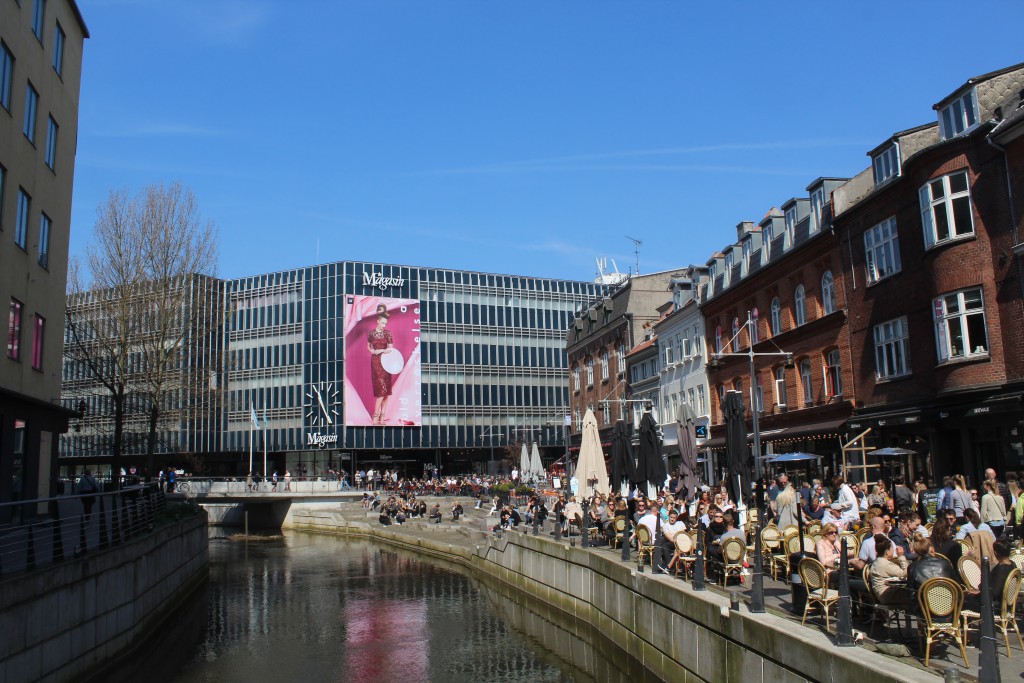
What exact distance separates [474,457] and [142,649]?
7533 centimetres

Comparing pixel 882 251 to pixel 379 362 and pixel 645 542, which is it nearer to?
pixel 645 542

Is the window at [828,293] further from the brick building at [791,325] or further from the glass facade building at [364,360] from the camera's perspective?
the glass facade building at [364,360]

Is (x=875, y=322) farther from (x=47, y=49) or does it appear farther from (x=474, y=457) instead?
(x=474, y=457)

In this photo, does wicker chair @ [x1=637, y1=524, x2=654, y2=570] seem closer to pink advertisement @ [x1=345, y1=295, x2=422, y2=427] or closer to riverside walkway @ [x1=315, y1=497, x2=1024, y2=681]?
riverside walkway @ [x1=315, y1=497, x2=1024, y2=681]

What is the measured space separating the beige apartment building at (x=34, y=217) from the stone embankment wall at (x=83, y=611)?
4090 millimetres

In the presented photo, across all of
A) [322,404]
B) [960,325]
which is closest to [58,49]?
[960,325]

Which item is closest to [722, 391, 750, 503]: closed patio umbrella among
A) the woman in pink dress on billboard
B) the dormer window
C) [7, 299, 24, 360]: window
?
[7, 299, 24, 360]: window

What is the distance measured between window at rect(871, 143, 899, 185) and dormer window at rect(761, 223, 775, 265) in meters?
7.95

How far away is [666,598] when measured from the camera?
15781mm

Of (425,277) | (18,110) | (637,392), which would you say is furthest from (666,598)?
(425,277)

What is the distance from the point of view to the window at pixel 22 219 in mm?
23578

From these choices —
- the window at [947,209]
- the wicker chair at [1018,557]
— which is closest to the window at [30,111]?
the wicker chair at [1018,557]

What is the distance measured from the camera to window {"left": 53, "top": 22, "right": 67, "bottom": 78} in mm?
26812

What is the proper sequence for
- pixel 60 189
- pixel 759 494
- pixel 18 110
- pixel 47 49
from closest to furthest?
pixel 759 494 → pixel 18 110 → pixel 47 49 → pixel 60 189
